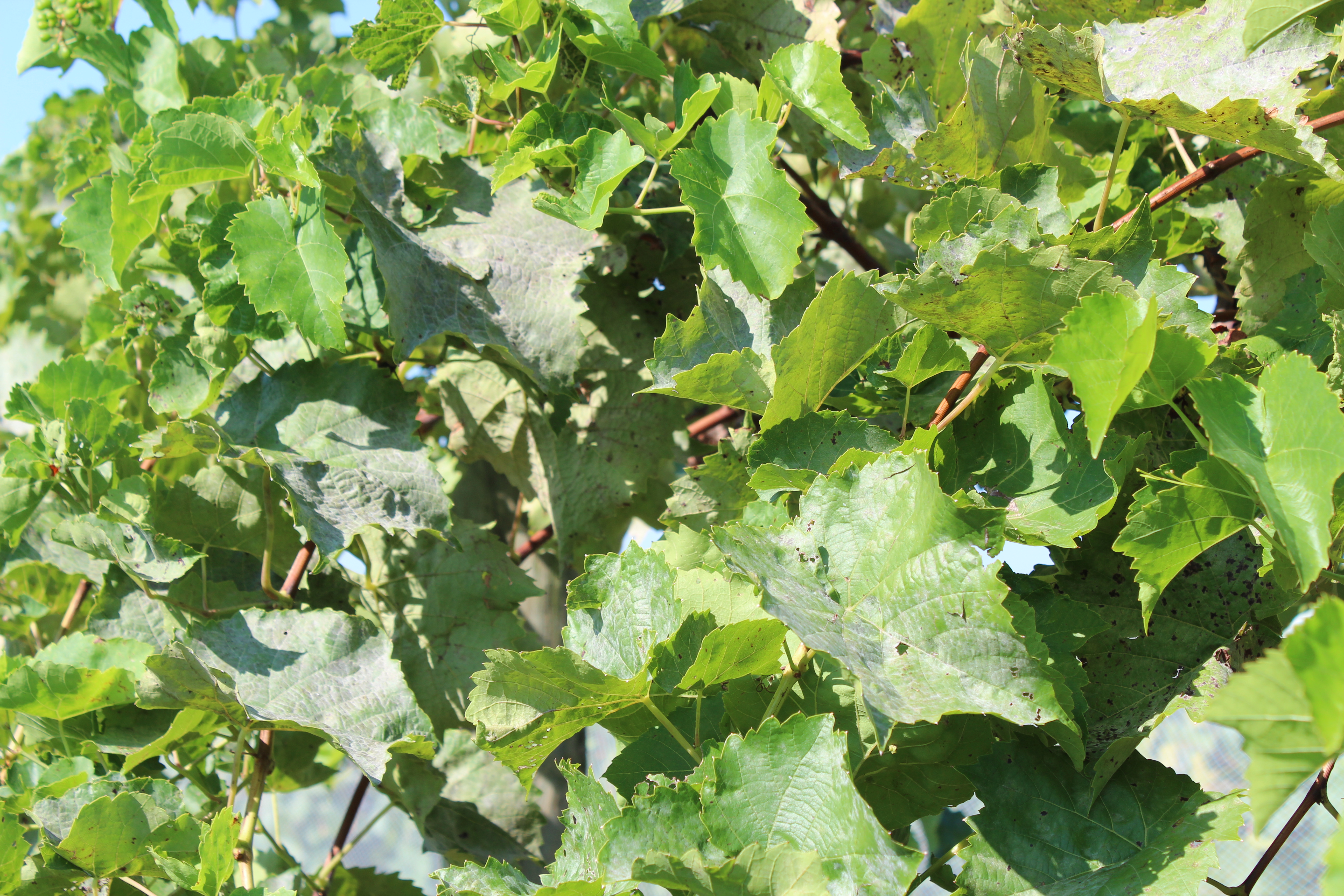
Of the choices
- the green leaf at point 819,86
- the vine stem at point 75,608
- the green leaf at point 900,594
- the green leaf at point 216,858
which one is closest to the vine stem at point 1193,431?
the green leaf at point 900,594

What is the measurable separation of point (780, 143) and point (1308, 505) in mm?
591

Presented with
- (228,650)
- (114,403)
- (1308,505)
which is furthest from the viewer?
(114,403)

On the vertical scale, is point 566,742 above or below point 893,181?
below

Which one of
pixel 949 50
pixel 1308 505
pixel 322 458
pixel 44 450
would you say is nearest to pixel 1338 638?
pixel 1308 505

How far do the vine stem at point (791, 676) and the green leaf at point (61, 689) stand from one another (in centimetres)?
60

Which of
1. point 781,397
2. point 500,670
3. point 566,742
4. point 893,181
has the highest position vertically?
point 893,181

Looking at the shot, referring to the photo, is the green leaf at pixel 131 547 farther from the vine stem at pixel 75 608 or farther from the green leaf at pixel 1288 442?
the green leaf at pixel 1288 442

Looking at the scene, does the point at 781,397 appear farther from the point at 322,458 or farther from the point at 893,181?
the point at 322,458

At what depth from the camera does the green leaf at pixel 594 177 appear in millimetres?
755

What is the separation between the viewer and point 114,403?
1002 mm

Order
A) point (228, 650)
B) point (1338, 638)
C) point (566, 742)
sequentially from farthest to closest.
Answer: point (566, 742)
point (228, 650)
point (1338, 638)

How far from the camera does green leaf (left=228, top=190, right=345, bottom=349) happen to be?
813 mm

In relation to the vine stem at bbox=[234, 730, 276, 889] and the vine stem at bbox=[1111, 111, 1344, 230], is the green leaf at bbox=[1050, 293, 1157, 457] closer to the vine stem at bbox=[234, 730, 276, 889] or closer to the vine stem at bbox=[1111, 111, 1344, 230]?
the vine stem at bbox=[1111, 111, 1344, 230]

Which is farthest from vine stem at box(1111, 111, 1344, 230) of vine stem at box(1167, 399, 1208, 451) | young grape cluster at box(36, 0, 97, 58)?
young grape cluster at box(36, 0, 97, 58)
